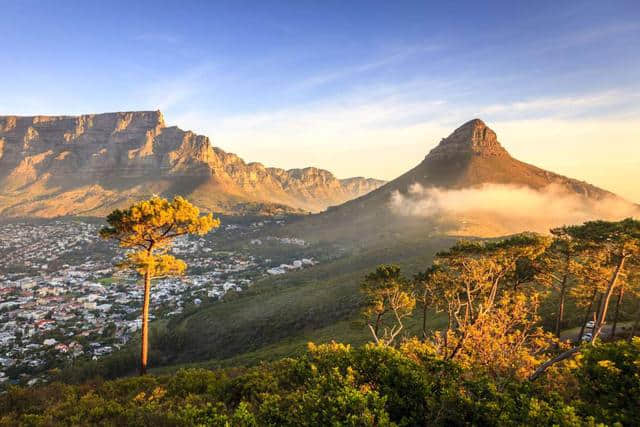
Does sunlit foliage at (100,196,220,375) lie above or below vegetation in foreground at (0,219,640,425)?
above

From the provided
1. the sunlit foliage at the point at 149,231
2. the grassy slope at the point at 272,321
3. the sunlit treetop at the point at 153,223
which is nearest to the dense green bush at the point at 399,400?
the sunlit foliage at the point at 149,231

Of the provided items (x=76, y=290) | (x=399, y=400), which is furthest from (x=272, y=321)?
(x=76, y=290)

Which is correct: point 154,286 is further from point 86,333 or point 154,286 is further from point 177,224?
point 177,224

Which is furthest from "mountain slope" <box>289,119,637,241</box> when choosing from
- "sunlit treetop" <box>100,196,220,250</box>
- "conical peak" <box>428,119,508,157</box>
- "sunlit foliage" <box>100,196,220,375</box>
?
"sunlit foliage" <box>100,196,220,375</box>

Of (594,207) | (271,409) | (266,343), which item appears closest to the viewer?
(271,409)

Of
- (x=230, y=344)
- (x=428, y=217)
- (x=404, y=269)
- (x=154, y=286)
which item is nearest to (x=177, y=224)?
(x=230, y=344)

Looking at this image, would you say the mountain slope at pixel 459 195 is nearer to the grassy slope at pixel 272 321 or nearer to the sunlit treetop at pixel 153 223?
the grassy slope at pixel 272 321

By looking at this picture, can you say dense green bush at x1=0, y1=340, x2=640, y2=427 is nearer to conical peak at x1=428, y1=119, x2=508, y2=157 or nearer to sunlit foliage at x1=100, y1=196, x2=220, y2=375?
sunlit foliage at x1=100, y1=196, x2=220, y2=375
